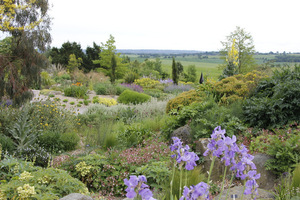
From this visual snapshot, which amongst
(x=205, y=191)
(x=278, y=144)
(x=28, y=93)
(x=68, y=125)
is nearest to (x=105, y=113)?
(x=68, y=125)

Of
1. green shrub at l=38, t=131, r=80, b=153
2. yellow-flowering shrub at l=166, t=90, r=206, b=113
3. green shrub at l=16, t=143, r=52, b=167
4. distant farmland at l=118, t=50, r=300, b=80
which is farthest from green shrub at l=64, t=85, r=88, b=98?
distant farmland at l=118, t=50, r=300, b=80

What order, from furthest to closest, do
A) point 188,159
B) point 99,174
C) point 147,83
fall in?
1. point 147,83
2. point 99,174
3. point 188,159

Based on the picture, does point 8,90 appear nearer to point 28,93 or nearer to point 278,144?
point 28,93

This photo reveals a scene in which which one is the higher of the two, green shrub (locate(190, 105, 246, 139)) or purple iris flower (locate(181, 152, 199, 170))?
purple iris flower (locate(181, 152, 199, 170))

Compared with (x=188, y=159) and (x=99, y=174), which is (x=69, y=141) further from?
(x=188, y=159)

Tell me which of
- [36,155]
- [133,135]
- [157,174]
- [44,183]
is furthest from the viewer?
[133,135]

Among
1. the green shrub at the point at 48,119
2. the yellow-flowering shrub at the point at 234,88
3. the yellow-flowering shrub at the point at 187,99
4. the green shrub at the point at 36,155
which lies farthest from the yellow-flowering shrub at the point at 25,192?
the yellow-flowering shrub at the point at 234,88

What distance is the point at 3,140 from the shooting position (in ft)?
16.6

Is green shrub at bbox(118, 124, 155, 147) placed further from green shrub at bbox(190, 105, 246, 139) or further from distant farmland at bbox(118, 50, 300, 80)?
distant farmland at bbox(118, 50, 300, 80)

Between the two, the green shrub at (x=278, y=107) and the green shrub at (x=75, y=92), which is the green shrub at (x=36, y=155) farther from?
the green shrub at (x=75, y=92)

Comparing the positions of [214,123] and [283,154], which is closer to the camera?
[283,154]

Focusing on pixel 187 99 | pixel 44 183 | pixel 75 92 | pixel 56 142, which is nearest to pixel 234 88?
pixel 187 99

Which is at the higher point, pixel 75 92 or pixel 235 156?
pixel 235 156

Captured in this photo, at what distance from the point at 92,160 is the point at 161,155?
1.38 meters
